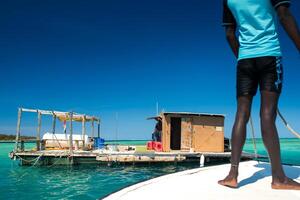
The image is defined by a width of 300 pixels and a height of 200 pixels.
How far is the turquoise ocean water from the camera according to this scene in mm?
16406

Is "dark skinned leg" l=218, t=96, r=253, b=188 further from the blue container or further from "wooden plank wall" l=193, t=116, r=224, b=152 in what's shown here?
the blue container

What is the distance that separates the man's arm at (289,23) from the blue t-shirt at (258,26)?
5cm

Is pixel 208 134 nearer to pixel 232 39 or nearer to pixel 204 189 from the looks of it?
pixel 232 39

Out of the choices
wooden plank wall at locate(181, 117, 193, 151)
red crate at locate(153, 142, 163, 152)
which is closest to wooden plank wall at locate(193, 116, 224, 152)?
wooden plank wall at locate(181, 117, 193, 151)

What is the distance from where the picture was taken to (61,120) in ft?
108

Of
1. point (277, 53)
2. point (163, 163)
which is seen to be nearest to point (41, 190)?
point (163, 163)

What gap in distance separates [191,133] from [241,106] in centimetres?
2523

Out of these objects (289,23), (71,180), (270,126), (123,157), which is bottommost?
(71,180)

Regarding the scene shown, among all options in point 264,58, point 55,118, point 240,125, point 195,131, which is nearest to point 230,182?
point 240,125

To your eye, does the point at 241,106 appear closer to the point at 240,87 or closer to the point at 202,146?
the point at 240,87

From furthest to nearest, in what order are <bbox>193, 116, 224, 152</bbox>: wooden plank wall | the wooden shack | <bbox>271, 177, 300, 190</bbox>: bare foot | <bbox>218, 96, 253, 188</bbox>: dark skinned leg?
1. <bbox>193, 116, 224, 152</bbox>: wooden plank wall
2. the wooden shack
3. <bbox>218, 96, 253, 188</bbox>: dark skinned leg
4. <bbox>271, 177, 300, 190</bbox>: bare foot

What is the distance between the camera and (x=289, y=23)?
2.89 metres

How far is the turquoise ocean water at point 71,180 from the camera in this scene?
16.4 meters

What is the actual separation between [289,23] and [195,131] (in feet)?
84.3
